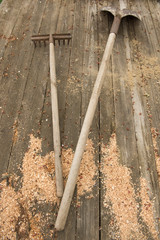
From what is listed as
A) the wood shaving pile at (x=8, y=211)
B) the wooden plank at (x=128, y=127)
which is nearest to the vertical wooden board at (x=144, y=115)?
Answer: the wooden plank at (x=128, y=127)

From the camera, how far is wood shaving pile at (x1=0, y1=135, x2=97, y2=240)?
177cm

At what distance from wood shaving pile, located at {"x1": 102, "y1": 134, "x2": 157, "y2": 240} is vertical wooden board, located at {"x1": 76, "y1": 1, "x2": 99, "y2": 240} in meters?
0.11

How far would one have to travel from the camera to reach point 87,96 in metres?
2.60

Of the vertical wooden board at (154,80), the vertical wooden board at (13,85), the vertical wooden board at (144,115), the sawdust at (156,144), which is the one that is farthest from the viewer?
the vertical wooden board at (154,80)

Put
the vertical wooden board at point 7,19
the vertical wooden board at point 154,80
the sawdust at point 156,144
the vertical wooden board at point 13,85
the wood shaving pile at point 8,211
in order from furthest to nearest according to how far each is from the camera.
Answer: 1. the vertical wooden board at point 7,19
2. the vertical wooden board at point 154,80
3. the vertical wooden board at point 13,85
4. the sawdust at point 156,144
5. the wood shaving pile at point 8,211

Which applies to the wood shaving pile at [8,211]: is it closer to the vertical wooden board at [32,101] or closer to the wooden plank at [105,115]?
the vertical wooden board at [32,101]

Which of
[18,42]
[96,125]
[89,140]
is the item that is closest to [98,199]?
[89,140]

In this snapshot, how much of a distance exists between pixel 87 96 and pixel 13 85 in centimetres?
107

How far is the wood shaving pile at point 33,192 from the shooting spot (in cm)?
177

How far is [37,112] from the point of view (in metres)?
2.46

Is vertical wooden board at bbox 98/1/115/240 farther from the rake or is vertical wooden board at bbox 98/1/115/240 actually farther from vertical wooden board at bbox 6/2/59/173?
vertical wooden board at bbox 6/2/59/173

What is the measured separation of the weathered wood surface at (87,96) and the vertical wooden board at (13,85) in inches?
0.5

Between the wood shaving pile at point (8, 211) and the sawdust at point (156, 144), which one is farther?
the sawdust at point (156, 144)

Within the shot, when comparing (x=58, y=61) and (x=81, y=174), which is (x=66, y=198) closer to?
(x=81, y=174)
